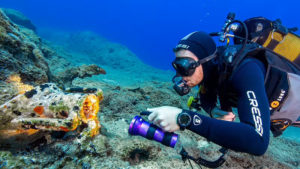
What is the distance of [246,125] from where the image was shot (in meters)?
1.45

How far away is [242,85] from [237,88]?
0.30 ft

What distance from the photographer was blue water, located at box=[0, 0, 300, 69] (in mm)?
109812

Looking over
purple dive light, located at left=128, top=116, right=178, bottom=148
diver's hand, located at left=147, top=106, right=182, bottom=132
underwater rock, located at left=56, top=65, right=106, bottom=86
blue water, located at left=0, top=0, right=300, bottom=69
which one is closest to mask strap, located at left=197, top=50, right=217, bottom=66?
diver's hand, located at left=147, top=106, right=182, bottom=132

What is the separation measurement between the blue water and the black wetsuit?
10446 centimetres

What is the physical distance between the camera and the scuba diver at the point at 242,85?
147 centimetres

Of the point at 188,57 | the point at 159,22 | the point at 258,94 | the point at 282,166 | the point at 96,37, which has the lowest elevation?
the point at 282,166

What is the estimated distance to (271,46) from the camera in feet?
8.43

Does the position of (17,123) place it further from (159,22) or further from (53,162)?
(159,22)

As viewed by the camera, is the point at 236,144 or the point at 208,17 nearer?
the point at 236,144

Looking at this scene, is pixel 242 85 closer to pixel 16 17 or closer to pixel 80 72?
pixel 80 72

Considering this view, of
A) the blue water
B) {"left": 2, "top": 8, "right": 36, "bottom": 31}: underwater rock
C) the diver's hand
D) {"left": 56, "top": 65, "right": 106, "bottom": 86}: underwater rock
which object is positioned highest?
the blue water

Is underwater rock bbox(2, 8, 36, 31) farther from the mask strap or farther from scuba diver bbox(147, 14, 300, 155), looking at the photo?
the mask strap

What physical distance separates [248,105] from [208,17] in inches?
6864

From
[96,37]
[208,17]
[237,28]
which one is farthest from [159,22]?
[237,28]
